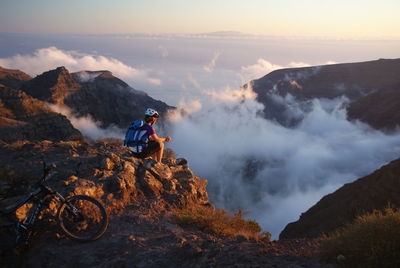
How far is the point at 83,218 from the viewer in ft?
19.2

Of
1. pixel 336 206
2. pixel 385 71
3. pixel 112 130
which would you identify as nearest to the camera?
pixel 336 206

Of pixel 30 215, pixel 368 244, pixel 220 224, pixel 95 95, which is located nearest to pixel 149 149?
pixel 220 224

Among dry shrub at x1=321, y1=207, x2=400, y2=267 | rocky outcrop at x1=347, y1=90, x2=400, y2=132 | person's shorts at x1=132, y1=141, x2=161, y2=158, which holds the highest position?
rocky outcrop at x1=347, y1=90, x2=400, y2=132

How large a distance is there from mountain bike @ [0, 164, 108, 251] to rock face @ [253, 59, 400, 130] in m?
140

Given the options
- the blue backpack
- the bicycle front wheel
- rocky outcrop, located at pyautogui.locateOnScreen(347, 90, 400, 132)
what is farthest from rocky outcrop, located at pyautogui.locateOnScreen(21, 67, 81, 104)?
rocky outcrop, located at pyautogui.locateOnScreen(347, 90, 400, 132)

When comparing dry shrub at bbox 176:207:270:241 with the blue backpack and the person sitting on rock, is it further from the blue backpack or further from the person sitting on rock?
the blue backpack

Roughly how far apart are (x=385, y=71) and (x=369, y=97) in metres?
33.0

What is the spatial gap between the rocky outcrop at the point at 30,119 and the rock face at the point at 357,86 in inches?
4829

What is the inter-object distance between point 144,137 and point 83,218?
3453 mm

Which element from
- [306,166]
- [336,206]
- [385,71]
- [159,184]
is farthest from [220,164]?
[159,184]

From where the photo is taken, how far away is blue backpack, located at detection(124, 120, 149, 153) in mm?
8750

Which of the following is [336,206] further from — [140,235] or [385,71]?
[385,71]

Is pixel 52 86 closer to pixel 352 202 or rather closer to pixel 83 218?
pixel 352 202

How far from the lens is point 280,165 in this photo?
172 m
